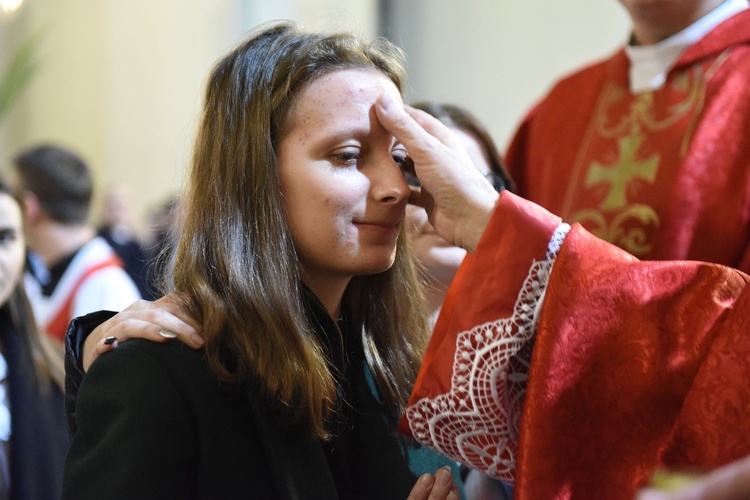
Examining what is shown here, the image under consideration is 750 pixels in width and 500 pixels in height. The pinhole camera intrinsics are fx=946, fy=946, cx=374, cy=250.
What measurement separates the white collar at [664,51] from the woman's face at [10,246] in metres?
1.74

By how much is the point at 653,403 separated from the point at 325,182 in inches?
24.2

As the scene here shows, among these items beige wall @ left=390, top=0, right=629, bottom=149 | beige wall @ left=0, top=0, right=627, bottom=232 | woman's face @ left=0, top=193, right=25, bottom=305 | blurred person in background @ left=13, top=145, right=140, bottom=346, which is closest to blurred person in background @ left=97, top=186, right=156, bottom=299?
beige wall @ left=0, top=0, right=627, bottom=232

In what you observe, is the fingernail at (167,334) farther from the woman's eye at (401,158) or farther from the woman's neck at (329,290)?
the woman's eye at (401,158)

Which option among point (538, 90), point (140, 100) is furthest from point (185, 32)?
point (538, 90)

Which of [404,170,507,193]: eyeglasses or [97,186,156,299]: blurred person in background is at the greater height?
[404,170,507,193]: eyeglasses

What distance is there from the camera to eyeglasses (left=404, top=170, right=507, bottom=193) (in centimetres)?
172

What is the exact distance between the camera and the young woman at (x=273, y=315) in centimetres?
138

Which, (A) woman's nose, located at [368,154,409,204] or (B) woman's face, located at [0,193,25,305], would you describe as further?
(B) woman's face, located at [0,193,25,305]

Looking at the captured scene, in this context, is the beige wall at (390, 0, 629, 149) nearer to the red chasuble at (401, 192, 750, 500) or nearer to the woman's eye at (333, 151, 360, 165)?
the woman's eye at (333, 151, 360, 165)

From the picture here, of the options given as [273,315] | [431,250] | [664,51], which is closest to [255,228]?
[273,315]

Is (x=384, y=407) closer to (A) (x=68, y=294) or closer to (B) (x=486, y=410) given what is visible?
(B) (x=486, y=410)

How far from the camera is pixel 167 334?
57.1 inches

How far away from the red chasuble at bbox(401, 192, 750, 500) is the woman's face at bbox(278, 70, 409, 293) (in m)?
0.17

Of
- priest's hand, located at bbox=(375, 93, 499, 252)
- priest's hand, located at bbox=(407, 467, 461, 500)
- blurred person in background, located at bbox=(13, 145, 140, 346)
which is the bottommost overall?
blurred person in background, located at bbox=(13, 145, 140, 346)
